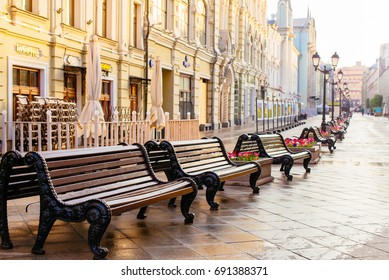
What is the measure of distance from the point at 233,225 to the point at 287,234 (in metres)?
0.73

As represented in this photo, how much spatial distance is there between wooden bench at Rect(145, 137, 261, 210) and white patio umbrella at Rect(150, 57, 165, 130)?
27.0ft

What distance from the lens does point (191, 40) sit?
33.1 meters

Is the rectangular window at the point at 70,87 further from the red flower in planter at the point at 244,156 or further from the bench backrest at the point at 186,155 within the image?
the bench backrest at the point at 186,155

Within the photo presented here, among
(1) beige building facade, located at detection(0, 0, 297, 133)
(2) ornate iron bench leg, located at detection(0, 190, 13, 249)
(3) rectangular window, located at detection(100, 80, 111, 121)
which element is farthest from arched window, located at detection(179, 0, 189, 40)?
(2) ornate iron bench leg, located at detection(0, 190, 13, 249)

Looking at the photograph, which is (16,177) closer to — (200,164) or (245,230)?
(245,230)

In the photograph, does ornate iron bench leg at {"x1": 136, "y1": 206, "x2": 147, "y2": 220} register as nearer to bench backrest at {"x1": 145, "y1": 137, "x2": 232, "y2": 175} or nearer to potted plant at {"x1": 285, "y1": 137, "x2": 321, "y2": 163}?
bench backrest at {"x1": 145, "y1": 137, "x2": 232, "y2": 175}

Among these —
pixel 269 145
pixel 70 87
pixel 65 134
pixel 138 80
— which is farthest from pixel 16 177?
pixel 138 80

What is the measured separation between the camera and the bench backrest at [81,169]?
5.46 m

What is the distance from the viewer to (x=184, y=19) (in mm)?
32406

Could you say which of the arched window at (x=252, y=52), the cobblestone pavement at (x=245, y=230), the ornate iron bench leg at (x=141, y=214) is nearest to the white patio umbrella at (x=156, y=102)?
the cobblestone pavement at (x=245, y=230)

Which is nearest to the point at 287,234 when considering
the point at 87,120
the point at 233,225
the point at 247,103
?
the point at 233,225

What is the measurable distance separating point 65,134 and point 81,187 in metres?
8.78

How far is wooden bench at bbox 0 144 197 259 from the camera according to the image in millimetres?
5254

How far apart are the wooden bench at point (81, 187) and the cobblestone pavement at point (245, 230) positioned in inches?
13.5
